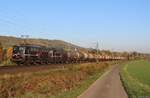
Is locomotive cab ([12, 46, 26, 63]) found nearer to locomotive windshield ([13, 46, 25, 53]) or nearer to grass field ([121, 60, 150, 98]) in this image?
locomotive windshield ([13, 46, 25, 53])

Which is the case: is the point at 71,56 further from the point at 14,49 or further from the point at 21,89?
the point at 21,89

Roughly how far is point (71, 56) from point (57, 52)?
1312 centimetres

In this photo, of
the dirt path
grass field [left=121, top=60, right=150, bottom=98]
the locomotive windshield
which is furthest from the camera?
the locomotive windshield

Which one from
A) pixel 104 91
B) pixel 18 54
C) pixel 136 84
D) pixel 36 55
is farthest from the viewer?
pixel 36 55

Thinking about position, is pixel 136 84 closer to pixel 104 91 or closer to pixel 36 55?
pixel 104 91

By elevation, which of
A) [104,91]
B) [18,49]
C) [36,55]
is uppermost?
[18,49]

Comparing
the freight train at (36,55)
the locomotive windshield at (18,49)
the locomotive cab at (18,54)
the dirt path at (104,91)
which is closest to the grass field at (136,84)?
the dirt path at (104,91)

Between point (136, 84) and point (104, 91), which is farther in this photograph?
point (136, 84)

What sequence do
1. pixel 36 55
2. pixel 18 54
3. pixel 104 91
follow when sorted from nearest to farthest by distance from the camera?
1. pixel 104 91
2. pixel 18 54
3. pixel 36 55

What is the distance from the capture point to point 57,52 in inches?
2325

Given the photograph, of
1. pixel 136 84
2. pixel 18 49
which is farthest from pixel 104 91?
pixel 18 49

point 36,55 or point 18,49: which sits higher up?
point 18,49

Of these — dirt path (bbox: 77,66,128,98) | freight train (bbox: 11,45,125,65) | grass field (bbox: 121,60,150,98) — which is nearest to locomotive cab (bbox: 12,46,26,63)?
freight train (bbox: 11,45,125,65)

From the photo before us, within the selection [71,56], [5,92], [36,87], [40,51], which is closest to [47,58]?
[40,51]
